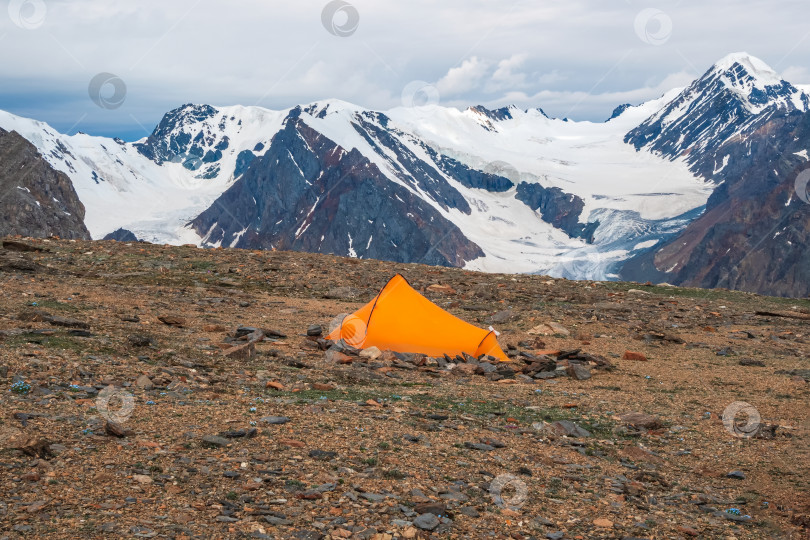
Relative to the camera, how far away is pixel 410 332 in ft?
55.1

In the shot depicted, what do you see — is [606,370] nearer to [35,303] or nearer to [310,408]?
[310,408]

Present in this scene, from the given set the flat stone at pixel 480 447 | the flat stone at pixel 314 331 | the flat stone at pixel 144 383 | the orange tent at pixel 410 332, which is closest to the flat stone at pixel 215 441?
the flat stone at pixel 144 383

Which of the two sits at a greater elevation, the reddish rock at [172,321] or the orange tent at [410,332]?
the orange tent at [410,332]

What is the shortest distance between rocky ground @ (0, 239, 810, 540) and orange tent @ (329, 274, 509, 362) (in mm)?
894

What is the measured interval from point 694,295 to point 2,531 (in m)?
28.4

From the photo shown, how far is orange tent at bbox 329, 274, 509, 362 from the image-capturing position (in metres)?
16.7

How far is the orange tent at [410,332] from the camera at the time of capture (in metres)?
16.7

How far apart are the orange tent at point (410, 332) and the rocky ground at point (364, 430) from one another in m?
0.89

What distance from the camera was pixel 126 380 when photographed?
1079 cm

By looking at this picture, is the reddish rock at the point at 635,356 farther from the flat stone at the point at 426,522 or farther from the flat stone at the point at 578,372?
the flat stone at the point at 426,522

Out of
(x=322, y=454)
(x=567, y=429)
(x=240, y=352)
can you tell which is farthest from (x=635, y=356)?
(x=322, y=454)

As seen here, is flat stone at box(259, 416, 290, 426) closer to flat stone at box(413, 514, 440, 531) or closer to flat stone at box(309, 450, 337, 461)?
flat stone at box(309, 450, 337, 461)

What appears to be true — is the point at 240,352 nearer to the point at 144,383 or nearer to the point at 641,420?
the point at 144,383

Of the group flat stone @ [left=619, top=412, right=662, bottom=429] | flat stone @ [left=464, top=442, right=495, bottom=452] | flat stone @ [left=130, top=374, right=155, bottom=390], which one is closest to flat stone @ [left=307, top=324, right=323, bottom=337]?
flat stone @ [left=130, top=374, right=155, bottom=390]
